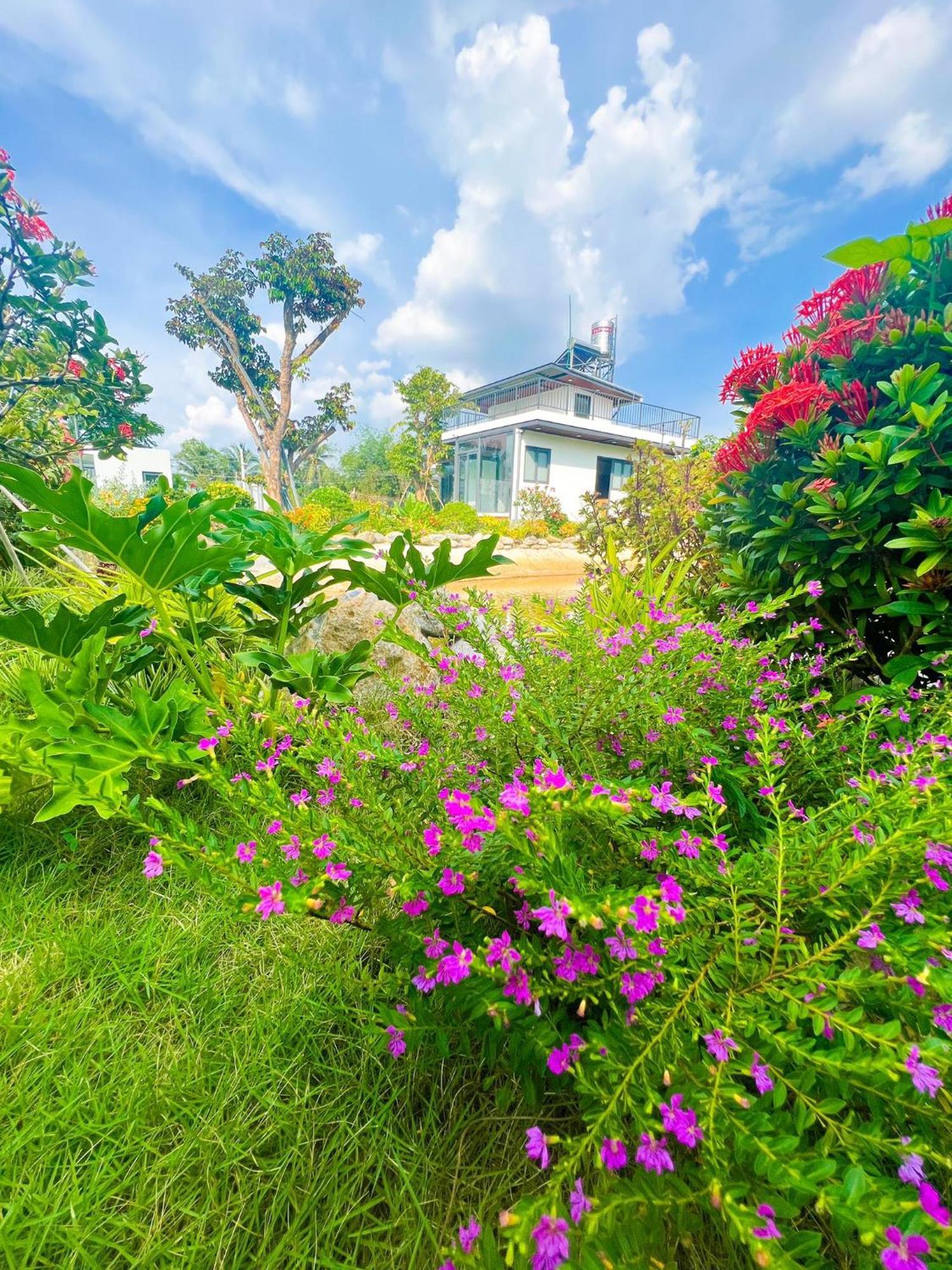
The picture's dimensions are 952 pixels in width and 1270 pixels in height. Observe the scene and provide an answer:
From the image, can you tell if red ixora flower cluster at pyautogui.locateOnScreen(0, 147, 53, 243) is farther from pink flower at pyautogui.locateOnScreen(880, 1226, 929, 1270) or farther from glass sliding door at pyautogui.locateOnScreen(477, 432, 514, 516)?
glass sliding door at pyautogui.locateOnScreen(477, 432, 514, 516)

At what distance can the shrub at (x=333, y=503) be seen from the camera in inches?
423

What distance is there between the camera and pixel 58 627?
1195 millimetres

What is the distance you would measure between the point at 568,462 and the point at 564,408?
229cm

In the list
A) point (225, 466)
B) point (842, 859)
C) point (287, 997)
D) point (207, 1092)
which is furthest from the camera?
point (225, 466)

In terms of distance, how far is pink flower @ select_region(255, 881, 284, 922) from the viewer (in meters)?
0.58

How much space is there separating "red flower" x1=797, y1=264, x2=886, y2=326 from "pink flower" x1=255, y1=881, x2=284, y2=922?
1.96 metres

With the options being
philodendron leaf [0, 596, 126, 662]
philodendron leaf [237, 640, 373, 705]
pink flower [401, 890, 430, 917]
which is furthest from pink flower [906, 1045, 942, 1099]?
philodendron leaf [0, 596, 126, 662]

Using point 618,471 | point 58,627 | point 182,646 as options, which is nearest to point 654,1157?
point 182,646

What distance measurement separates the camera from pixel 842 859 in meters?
0.60

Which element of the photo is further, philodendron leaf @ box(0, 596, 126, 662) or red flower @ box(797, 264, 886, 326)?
red flower @ box(797, 264, 886, 326)

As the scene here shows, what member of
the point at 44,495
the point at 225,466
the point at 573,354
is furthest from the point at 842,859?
the point at 225,466

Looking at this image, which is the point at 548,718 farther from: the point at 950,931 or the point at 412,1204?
the point at 412,1204

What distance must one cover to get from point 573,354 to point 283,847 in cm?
2318

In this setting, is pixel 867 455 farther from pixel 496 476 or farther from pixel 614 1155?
pixel 496 476
